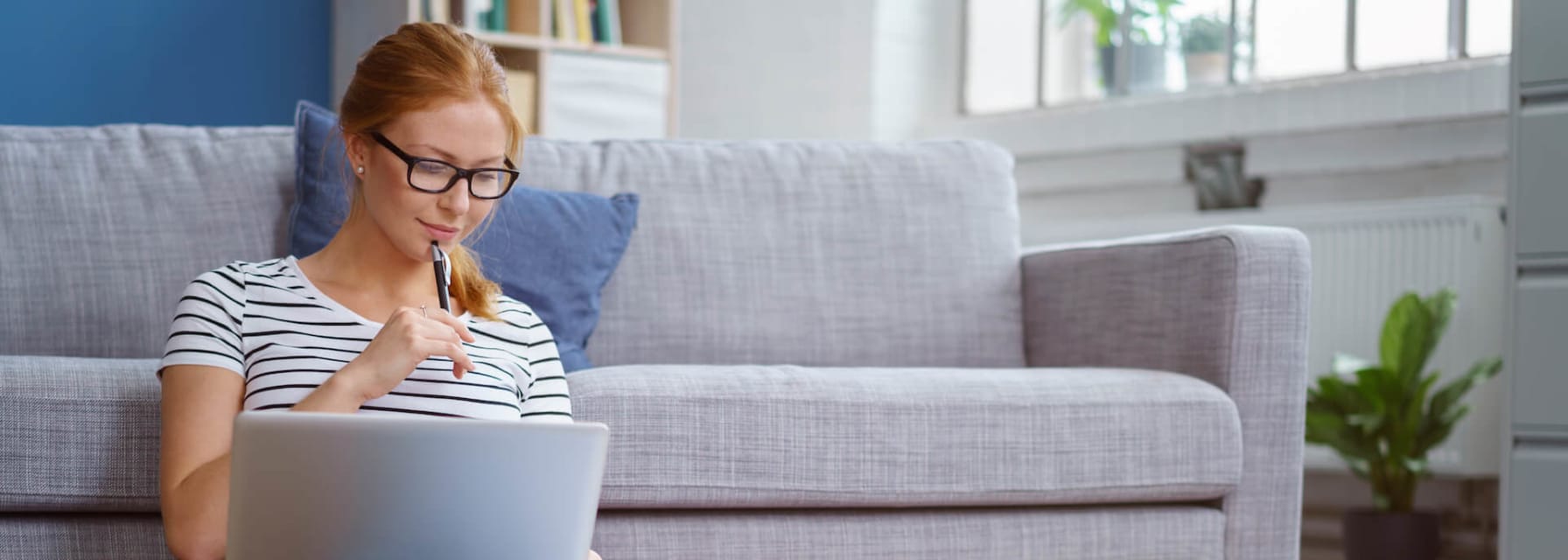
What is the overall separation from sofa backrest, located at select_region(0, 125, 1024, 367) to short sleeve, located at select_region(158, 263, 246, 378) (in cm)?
77

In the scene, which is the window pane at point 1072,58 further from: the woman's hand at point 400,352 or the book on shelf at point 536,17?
the woman's hand at point 400,352

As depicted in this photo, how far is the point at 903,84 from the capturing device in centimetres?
386

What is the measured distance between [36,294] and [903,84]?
241 cm

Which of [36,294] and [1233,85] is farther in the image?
[1233,85]

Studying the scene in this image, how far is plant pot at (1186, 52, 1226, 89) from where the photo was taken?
346cm

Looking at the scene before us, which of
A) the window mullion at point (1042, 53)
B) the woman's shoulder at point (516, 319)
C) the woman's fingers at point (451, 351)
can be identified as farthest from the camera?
the window mullion at point (1042, 53)

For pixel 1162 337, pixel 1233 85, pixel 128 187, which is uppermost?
pixel 1233 85

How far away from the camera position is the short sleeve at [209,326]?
1147mm

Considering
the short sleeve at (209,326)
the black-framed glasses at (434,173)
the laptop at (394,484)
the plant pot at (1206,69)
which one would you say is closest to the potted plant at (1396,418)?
the plant pot at (1206,69)

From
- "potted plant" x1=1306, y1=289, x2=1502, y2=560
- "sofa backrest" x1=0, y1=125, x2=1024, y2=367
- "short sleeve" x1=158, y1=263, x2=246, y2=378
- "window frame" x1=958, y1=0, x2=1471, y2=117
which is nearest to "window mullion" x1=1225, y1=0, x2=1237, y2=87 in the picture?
"window frame" x1=958, y1=0, x2=1471, y2=117

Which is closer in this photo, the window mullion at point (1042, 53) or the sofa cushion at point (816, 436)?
the sofa cushion at point (816, 436)

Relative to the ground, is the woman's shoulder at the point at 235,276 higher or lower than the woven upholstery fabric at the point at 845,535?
higher

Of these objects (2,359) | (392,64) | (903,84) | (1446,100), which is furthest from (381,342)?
(903,84)

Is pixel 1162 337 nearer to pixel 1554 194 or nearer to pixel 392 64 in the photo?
pixel 1554 194
